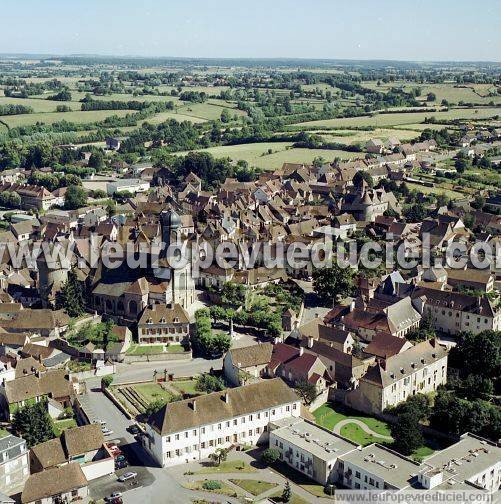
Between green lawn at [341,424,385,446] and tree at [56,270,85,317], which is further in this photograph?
tree at [56,270,85,317]

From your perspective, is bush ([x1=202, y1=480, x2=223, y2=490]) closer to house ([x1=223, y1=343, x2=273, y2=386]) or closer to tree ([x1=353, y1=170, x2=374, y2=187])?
house ([x1=223, y1=343, x2=273, y2=386])

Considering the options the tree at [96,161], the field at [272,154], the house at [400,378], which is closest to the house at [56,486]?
the house at [400,378]

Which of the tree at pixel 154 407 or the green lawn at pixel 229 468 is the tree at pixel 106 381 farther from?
the green lawn at pixel 229 468

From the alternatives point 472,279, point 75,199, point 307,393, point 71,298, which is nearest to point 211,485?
point 307,393

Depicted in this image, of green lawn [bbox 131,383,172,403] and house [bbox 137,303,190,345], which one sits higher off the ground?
house [bbox 137,303,190,345]

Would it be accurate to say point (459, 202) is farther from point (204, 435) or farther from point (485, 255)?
point (204, 435)

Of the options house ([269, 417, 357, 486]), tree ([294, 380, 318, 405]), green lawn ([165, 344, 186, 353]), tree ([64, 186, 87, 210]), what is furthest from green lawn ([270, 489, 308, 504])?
tree ([64, 186, 87, 210])
